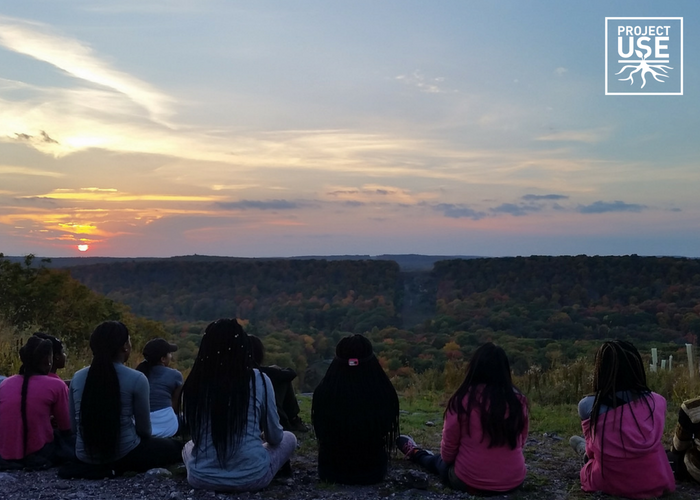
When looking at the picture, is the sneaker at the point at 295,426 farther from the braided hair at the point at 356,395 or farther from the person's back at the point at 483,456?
the person's back at the point at 483,456

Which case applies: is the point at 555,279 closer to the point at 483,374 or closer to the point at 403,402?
the point at 403,402

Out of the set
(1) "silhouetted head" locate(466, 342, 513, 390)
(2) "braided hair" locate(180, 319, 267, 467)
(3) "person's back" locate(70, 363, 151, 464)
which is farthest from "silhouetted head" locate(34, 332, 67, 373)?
(1) "silhouetted head" locate(466, 342, 513, 390)

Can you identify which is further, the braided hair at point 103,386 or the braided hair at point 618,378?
the braided hair at point 103,386

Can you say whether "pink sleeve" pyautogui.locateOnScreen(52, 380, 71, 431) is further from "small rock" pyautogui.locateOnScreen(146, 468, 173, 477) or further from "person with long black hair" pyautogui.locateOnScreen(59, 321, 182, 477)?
"small rock" pyautogui.locateOnScreen(146, 468, 173, 477)

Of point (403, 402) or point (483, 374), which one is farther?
point (403, 402)

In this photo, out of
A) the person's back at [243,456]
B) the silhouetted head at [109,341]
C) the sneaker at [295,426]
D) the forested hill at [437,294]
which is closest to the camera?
the person's back at [243,456]

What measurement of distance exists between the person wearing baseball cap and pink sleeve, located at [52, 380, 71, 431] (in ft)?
2.32

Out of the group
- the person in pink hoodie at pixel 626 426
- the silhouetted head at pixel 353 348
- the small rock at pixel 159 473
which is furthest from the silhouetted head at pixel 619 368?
the small rock at pixel 159 473

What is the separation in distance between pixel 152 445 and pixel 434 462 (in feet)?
7.43

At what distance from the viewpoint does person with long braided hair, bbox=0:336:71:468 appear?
549 cm

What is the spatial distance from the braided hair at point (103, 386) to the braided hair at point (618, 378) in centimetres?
346

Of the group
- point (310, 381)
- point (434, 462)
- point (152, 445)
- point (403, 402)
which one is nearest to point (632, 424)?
point (434, 462)

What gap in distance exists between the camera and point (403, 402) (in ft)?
33.4

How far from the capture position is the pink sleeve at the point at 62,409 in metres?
5.58
